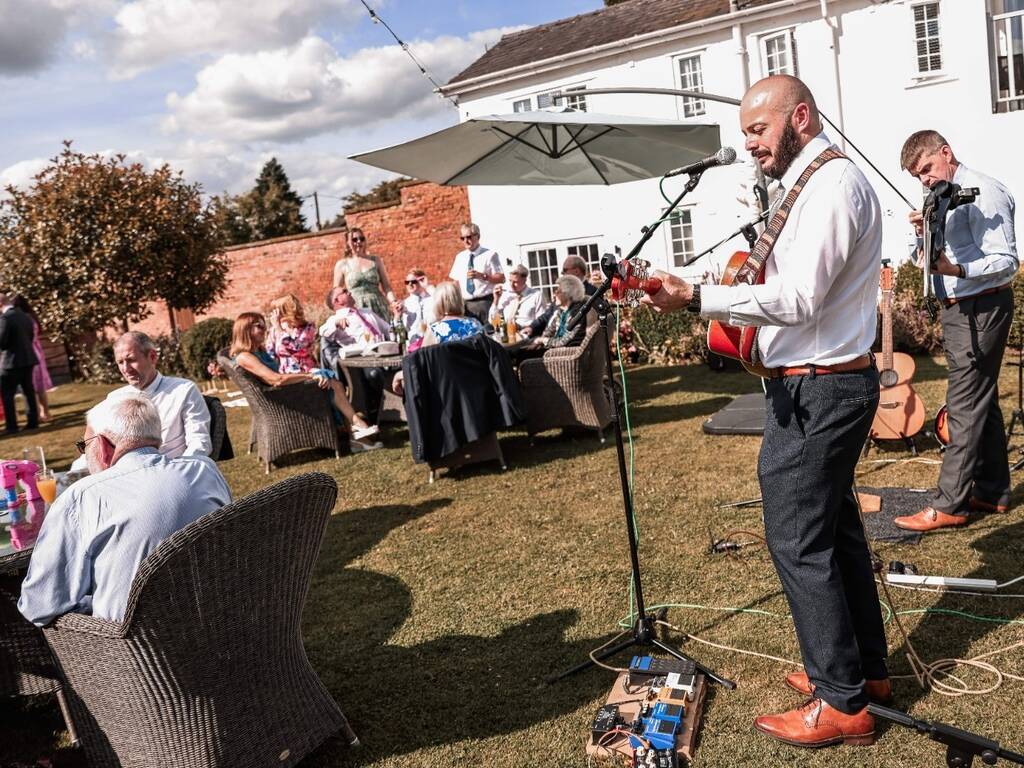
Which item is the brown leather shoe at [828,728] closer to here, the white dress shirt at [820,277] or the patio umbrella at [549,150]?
the white dress shirt at [820,277]

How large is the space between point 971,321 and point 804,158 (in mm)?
2287

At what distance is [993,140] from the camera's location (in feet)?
39.6

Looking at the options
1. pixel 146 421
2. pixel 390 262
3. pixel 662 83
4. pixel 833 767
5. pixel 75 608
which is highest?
pixel 662 83

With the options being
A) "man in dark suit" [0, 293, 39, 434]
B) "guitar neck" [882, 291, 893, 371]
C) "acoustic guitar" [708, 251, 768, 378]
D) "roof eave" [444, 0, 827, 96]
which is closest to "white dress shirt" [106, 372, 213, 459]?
"acoustic guitar" [708, 251, 768, 378]

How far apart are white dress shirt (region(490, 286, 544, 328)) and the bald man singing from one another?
616 centimetres

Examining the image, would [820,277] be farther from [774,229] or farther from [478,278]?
[478,278]

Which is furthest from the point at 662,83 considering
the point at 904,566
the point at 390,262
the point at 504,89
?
the point at 904,566

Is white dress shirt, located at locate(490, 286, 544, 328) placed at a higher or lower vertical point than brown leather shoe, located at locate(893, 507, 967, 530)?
higher

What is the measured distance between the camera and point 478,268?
30.2 ft

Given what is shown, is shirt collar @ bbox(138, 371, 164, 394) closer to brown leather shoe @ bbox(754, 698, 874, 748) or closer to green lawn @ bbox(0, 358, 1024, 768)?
green lawn @ bbox(0, 358, 1024, 768)

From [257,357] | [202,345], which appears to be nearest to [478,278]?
[257,357]

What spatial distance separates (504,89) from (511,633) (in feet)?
45.7

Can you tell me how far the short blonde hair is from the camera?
6.57 m

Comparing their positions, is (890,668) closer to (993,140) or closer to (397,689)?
(397,689)
